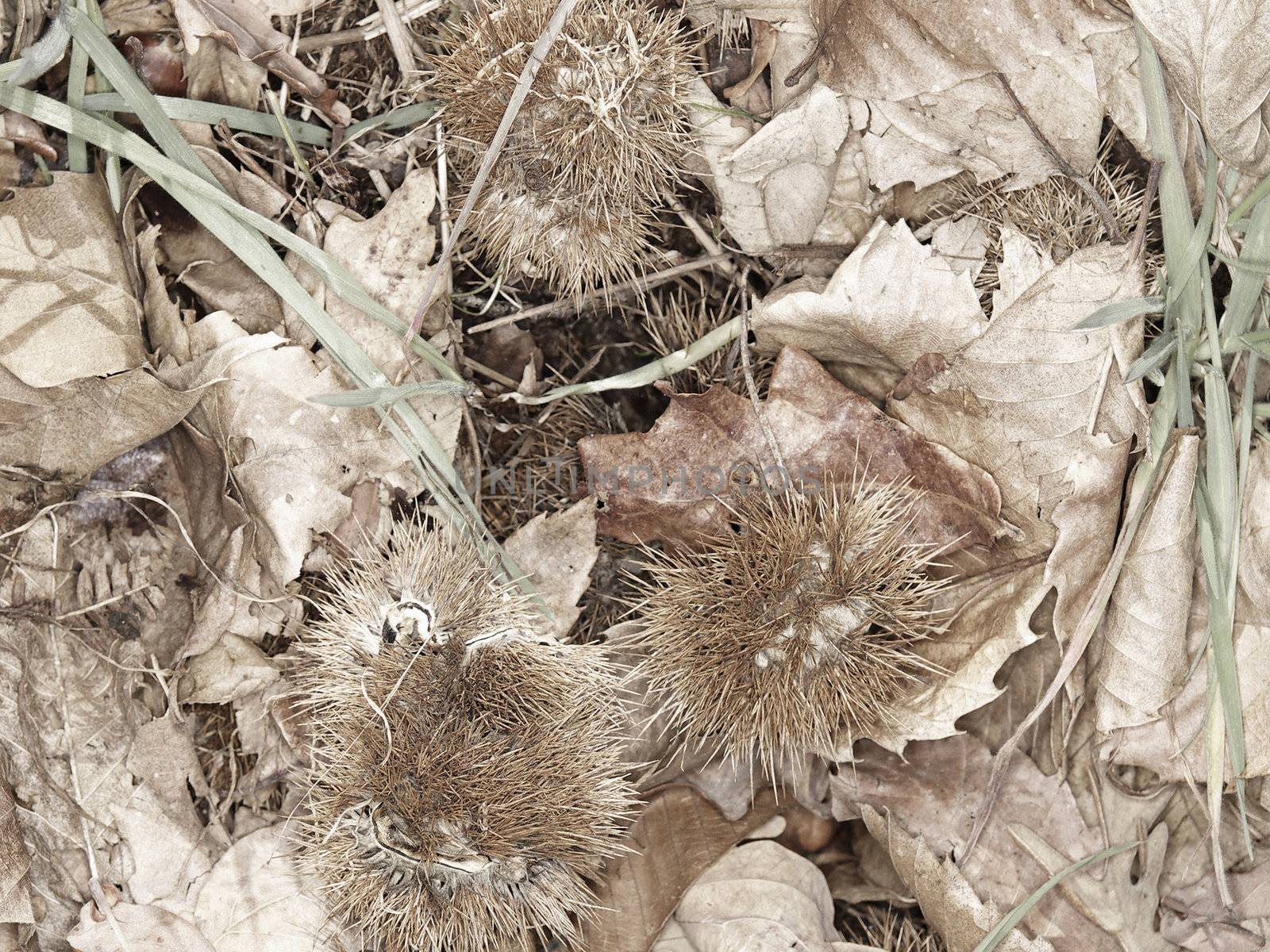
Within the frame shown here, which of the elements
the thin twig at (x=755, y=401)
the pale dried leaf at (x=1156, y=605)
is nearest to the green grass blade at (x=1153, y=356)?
the pale dried leaf at (x=1156, y=605)

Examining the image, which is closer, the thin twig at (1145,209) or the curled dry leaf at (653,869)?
the thin twig at (1145,209)

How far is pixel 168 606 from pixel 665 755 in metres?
1.16

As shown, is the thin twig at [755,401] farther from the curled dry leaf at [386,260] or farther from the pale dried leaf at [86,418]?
the pale dried leaf at [86,418]

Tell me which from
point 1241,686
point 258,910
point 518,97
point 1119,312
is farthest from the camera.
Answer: point 258,910

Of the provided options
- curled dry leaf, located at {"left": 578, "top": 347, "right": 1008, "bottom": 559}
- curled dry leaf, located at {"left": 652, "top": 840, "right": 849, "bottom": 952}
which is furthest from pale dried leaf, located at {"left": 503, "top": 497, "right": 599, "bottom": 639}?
curled dry leaf, located at {"left": 652, "top": 840, "right": 849, "bottom": 952}

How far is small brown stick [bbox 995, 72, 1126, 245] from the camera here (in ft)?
6.47

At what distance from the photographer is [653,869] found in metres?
2.17

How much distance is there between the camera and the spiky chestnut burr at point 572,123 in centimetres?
184

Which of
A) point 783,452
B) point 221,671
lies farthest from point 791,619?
point 221,671

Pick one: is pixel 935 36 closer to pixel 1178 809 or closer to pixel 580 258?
pixel 580 258

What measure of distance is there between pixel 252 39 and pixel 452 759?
1.54m

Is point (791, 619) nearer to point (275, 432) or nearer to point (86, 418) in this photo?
point (275, 432)

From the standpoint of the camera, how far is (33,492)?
2104mm

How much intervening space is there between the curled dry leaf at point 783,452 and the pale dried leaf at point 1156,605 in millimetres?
310
